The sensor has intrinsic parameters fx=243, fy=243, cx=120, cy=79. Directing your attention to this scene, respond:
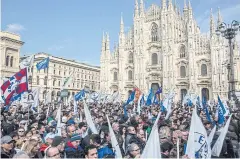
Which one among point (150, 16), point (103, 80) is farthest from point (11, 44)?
point (150, 16)

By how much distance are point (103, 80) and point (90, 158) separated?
44.3 meters

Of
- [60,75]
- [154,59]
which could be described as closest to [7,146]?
[154,59]

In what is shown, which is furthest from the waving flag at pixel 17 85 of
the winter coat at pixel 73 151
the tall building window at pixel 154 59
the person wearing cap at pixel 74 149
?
the tall building window at pixel 154 59

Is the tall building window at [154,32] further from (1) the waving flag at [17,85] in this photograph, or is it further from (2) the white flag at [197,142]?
(2) the white flag at [197,142]

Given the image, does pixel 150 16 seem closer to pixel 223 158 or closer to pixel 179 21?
pixel 179 21

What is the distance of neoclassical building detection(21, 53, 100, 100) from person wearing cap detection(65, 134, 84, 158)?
4307 cm

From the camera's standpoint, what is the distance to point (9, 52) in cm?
3634

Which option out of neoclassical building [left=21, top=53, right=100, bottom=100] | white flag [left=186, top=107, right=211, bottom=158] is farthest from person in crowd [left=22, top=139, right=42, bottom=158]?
neoclassical building [left=21, top=53, right=100, bottom=100]

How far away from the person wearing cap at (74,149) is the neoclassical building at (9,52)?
107 feet

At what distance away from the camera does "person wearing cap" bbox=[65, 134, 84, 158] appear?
4.89 meters

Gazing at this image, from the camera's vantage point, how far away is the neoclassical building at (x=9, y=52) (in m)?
35.0

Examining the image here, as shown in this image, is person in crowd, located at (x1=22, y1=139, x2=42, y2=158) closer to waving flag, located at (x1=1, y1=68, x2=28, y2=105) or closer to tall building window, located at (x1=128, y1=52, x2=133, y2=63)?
waving flag, located at (x1=1, y1=68, x2=28, y2=105)

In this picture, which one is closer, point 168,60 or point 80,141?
point 80,141

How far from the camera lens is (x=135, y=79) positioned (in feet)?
147
